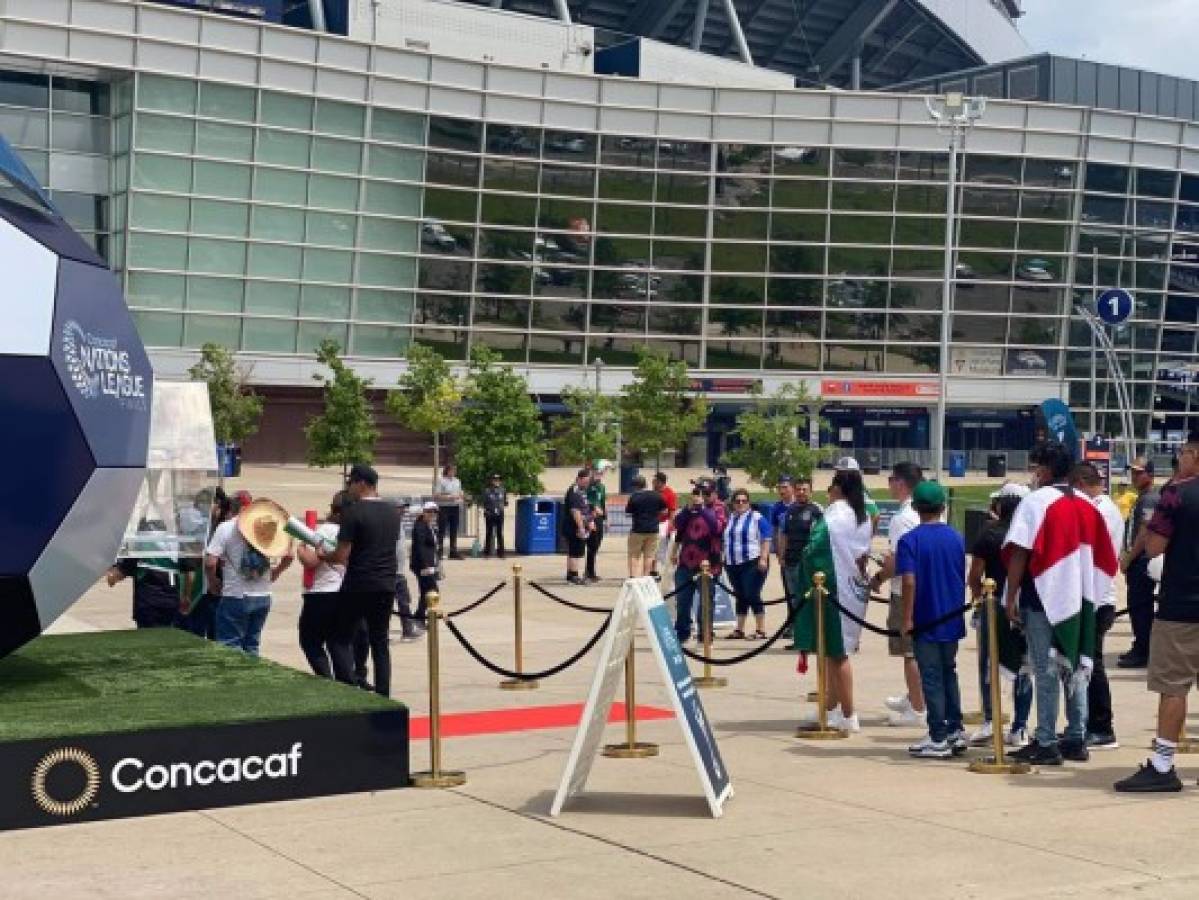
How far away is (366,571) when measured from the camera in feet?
39.7

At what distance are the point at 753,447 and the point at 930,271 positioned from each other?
30248 mm

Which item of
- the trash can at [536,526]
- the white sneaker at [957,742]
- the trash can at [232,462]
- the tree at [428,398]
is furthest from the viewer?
the trash can at [232,462]

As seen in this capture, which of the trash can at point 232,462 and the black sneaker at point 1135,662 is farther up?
the black sneaker at point 1135,662

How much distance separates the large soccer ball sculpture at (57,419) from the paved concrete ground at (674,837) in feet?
4.65

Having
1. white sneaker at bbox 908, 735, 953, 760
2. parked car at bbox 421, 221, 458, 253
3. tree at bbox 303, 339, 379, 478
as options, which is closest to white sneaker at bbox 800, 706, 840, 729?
white sneaker at bbox 908, 735, 953, 760

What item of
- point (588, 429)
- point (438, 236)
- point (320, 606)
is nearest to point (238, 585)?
point (320, 606)

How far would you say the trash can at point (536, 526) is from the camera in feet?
105

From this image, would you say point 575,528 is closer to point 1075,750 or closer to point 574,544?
point 574,544

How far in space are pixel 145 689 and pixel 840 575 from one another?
467 centimetres

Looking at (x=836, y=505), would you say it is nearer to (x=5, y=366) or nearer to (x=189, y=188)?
(x=5, y=366)

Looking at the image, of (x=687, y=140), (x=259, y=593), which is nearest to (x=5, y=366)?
(x=259, y=593)

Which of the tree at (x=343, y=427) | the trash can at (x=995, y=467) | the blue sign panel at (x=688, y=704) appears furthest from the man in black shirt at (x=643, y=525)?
the trash can at (x=995, y=467)

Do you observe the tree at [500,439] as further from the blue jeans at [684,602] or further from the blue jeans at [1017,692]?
the blue jeans at [1017,692]

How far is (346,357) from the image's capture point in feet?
215
